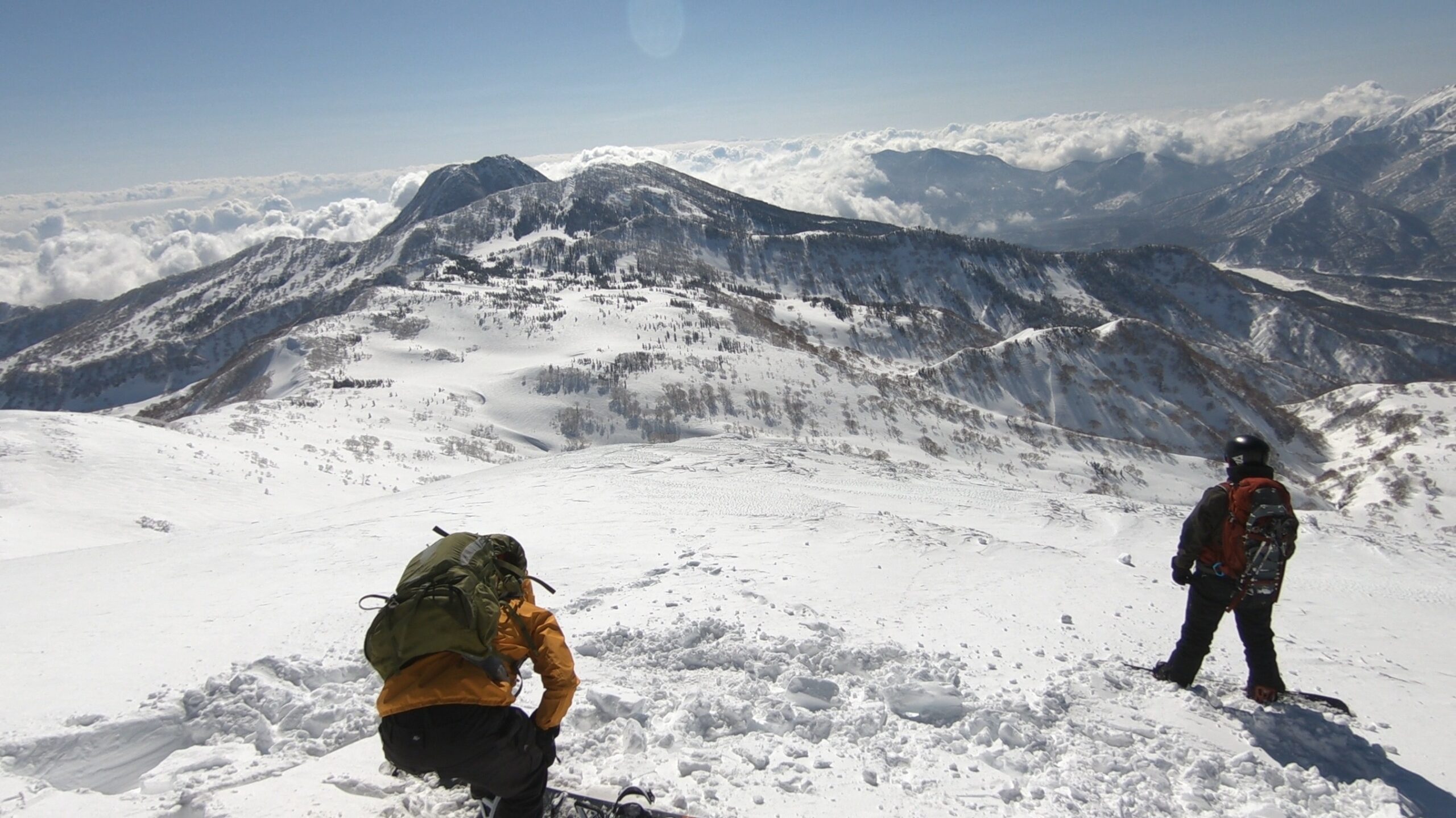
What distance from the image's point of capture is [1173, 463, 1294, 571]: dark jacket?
23.1 ft

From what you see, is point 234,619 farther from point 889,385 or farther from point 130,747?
point 889,385

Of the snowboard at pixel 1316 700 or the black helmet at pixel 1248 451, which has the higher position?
the black helmet at pixel 1248 451

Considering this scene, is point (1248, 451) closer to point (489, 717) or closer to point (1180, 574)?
point (1180, 574)

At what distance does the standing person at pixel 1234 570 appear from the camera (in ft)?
22.3

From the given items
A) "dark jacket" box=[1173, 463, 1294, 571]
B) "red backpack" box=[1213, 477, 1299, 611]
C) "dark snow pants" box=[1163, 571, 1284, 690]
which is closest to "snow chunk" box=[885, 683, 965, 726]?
"dark snow pants" box=[1163, 571, 1284, 690]

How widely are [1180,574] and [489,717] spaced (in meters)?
7.16

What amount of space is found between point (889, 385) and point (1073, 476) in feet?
89.1

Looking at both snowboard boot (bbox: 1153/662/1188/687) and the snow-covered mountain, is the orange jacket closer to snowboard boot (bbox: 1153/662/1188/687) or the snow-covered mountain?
the snow-covered mountain

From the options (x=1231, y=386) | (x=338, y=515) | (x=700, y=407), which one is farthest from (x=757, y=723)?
(x=1231, y=386)

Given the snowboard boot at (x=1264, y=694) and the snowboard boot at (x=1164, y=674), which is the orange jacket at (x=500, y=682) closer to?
the snowboard boot at (x=1164, y=674)

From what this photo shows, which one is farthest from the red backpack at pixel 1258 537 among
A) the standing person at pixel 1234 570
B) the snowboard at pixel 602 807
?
the snowboard at pixel 602 807

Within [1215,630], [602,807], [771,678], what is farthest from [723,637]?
[1215,630]

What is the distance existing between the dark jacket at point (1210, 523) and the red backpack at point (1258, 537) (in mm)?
74

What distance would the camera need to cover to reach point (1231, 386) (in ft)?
386
